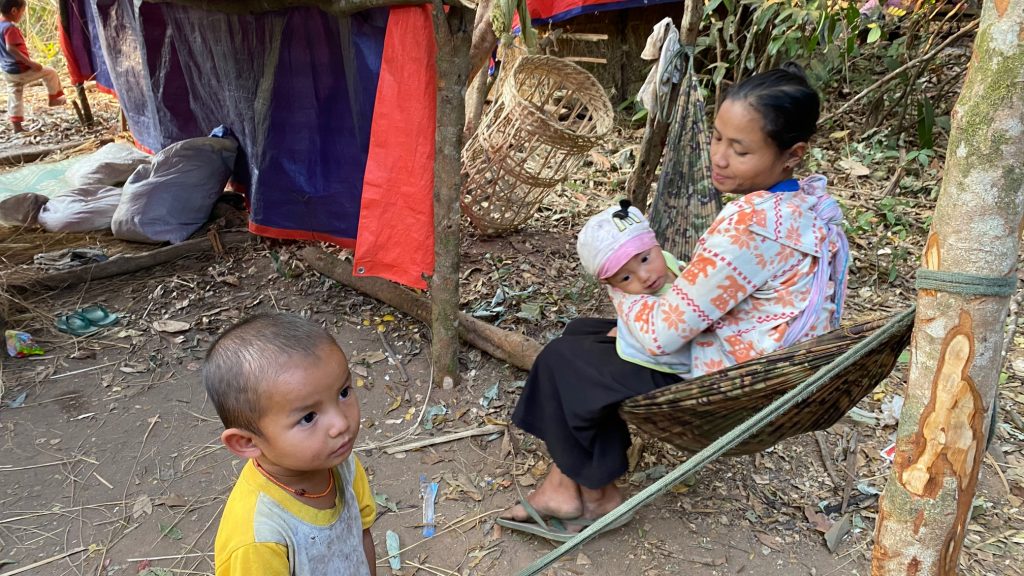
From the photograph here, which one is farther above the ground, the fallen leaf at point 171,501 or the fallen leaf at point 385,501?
the fallen leaf at point 171,501

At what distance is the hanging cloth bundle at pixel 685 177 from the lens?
261 cm

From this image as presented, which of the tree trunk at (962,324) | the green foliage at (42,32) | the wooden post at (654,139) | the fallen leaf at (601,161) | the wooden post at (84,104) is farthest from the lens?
the green foliage at (42,32)

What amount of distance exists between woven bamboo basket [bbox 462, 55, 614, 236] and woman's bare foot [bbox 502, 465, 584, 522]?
74.1 inches

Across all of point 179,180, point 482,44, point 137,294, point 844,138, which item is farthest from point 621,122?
point 137,294

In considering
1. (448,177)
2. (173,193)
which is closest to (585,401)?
(448,177)

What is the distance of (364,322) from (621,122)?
Result: 376cm

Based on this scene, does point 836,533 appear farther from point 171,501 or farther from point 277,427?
point 171,501

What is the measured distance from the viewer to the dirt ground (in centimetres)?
224

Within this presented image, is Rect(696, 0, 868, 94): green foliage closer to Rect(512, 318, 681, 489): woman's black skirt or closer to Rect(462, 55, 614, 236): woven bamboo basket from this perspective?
Rect(462, 55, 614, 236): woven bamboo basket

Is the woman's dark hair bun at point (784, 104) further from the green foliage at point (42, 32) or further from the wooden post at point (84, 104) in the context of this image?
the green foliage at point (42, 32)

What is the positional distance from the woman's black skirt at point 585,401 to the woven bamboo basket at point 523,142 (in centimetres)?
163

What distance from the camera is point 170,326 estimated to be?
3521 mm

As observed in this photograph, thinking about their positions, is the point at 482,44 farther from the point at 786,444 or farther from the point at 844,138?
the point at 844,138

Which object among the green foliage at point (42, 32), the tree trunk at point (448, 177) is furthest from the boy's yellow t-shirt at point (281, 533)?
the green foliage at point (42, 32)
